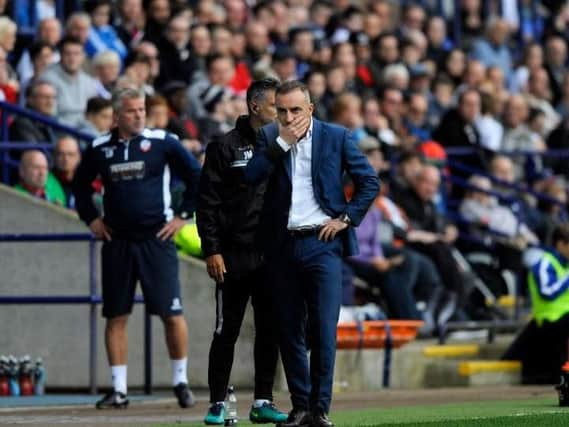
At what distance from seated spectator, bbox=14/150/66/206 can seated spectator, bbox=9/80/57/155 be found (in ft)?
1.48

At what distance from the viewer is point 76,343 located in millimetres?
17031

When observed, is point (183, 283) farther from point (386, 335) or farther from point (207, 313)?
point (386, 335)

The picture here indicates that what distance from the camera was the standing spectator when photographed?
47.0ft

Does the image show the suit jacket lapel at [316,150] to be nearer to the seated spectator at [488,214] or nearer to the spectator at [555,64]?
the seated spectator at [488,214]

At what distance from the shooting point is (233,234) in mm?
12570

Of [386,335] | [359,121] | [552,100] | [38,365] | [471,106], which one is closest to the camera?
[38,365]

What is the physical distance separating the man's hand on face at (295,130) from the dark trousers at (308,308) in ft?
1.96

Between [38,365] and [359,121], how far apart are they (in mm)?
6144

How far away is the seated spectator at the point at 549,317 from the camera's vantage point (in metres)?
17.5

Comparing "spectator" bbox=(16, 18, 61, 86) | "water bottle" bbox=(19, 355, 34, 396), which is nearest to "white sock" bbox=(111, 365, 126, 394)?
"water bottle" bbox=(19, 355, 34, 396)

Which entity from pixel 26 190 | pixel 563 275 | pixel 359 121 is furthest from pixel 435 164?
pixel 26 190

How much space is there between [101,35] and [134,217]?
6664mm

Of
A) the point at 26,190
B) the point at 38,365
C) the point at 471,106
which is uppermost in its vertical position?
the point at 471,106

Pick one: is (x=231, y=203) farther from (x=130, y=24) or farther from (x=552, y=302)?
(x=130, y=24)
